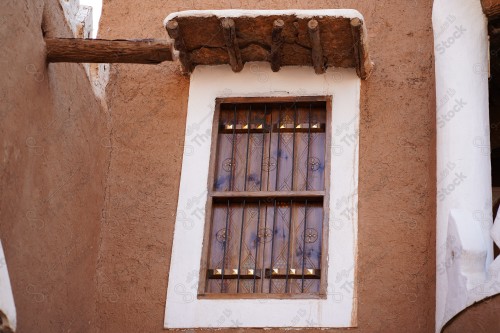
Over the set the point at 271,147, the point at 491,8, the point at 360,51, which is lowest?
the point at 271,147

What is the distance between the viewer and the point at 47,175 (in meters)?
8.04

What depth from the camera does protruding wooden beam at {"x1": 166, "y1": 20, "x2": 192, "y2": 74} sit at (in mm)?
8891

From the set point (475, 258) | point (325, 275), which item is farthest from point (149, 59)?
point (475, 258)

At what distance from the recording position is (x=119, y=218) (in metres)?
8.95

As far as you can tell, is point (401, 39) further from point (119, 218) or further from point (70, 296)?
point (70, 296)

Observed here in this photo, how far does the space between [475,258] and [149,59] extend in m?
2.85

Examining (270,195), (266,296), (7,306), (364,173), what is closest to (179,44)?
(270,195)

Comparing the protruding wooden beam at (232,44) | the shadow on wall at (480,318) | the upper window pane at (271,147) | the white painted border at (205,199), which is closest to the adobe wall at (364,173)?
the white painted border at (205,199)

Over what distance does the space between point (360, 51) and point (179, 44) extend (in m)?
1.51

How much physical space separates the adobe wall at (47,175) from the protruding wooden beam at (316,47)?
1.88 metres

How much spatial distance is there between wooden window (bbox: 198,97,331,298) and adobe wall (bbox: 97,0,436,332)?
0.33 meters

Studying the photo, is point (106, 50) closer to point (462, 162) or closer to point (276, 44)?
point (276, 44)

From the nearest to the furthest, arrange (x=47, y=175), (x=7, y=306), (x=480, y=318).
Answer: (x=7, y=306), (x=480, y=318), (x=47, y=175)

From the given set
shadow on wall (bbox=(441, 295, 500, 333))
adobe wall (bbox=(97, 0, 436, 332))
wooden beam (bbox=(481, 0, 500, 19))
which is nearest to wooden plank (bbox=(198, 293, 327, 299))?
adobe wall (bbox=(97, 0, 436, 332))
